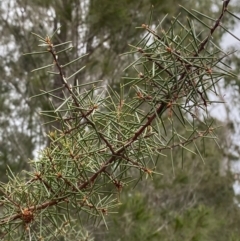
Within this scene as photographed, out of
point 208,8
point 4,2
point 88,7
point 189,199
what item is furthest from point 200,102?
point 208,8

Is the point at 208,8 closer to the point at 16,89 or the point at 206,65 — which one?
the point at 16,89

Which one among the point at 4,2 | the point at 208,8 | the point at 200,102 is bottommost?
the point at 200,102

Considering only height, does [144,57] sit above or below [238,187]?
below

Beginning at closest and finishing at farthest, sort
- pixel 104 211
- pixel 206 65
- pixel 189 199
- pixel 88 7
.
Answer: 1. pixel 206 65
2. pixel 104 211
3. pixel 88 7
4. pixel 189 199

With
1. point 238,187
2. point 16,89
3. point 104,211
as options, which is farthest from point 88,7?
point 238,187

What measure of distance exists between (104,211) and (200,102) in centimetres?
22

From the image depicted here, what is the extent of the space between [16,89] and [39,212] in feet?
11.0

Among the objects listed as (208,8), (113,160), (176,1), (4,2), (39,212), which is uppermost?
(208,8)

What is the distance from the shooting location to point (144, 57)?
62cm

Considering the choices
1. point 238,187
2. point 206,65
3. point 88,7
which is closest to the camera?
point 206,65

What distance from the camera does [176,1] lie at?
350cm

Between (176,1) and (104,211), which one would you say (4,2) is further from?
(104,211)

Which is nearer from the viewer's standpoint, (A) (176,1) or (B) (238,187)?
(A) (176,1)

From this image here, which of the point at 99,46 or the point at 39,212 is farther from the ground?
the point at 99,46
